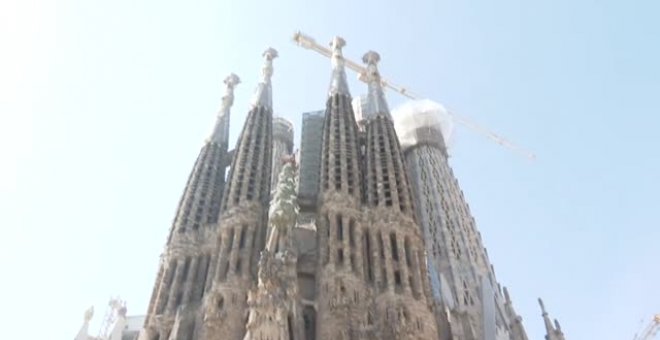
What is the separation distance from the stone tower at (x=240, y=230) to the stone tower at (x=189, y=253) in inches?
33.1

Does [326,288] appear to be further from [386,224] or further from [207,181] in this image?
[207,181]

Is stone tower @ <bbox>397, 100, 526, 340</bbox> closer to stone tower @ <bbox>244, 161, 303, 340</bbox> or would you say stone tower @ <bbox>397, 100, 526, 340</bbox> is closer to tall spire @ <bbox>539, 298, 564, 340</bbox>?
tall spire @ <bbox>539, 298, 564, 340</bbox>

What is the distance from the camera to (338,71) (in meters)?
37.8

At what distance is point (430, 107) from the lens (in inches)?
1761

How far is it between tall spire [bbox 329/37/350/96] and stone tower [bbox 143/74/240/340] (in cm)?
641

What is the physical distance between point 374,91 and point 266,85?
18.5 feet

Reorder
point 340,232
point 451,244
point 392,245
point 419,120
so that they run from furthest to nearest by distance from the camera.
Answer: point 419,120 → point 451,244 → point 340,232 → point 392,245

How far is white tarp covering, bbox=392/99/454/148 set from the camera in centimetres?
4353

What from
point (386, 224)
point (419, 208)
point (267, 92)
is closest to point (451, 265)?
point (419, 208)

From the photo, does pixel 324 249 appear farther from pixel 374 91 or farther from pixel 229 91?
pixel 229 91

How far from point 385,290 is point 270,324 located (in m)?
4.76

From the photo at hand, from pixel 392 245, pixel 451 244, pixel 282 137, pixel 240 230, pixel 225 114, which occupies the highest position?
pixel 282 137

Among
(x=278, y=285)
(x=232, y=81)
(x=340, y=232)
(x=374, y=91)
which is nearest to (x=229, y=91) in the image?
(x=232, y=81)

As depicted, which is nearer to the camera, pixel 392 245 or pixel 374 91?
pixel 392 245
